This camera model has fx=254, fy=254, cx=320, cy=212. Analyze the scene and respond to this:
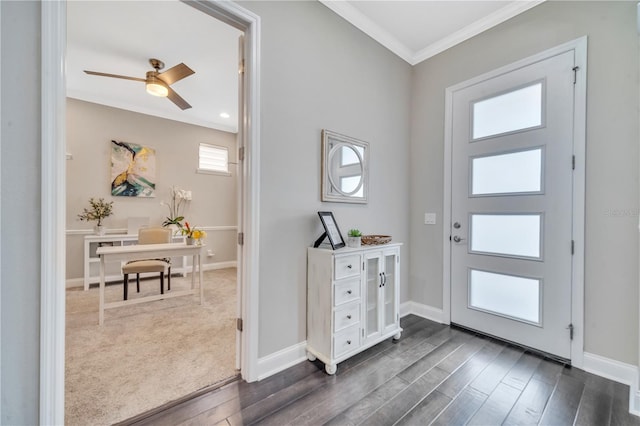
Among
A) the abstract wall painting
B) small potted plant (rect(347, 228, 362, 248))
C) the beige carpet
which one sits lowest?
the beige carpet

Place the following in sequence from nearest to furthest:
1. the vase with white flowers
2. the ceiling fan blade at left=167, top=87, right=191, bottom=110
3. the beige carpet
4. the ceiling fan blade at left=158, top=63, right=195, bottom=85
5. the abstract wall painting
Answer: the beige carpet
the ceiling fan blade at left=158, top=63, right=195, bottom=85
the ceiling fan blade at left=167, top=87, right=191, bottom=110
the abstract wall painting
the vase with white flowers

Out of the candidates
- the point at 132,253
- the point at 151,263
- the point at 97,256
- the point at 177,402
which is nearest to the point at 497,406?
the point at 177,402

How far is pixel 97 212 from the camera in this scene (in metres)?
3.89

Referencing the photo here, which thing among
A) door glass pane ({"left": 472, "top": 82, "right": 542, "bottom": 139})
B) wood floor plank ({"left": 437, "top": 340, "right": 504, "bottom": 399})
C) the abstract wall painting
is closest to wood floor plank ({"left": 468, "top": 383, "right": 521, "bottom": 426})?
wood floor plank ({"left": 437, "top": 340, "right": 504, "bottom": 399})

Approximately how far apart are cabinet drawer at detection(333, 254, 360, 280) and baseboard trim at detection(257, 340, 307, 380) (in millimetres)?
633

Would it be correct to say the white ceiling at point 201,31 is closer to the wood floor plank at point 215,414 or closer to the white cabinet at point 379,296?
the white cabinet at point 379,296

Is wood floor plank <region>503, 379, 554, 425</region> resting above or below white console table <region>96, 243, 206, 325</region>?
below

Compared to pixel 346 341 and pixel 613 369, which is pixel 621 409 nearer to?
pixel 613 369

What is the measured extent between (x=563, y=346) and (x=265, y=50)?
311 centimetres

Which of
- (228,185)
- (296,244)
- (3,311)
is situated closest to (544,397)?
(296,244)

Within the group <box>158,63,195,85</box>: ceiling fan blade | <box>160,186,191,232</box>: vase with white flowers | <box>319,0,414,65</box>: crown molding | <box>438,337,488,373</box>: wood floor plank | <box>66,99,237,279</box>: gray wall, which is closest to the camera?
<box>438,337,488,373</box>: wood floor plank

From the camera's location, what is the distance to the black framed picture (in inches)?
75.5

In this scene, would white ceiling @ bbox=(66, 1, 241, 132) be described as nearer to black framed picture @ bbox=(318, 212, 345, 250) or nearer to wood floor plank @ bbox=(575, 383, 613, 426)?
black framed picture @ bbox=(318, 212, 345, 250)

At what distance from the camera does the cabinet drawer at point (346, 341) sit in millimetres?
1806
